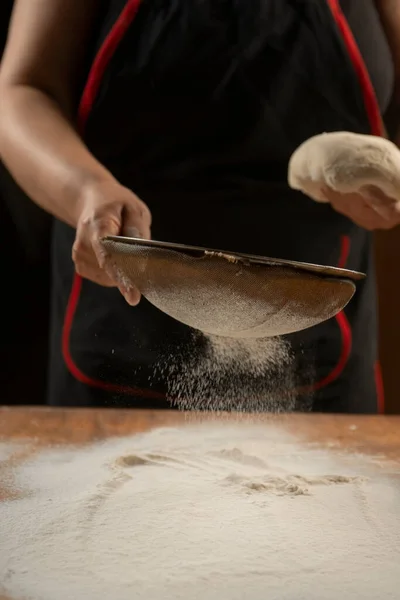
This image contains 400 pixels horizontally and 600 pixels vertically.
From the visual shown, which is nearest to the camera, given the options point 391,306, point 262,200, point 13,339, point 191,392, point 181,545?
point 181,545

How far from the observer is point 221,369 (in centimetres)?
87

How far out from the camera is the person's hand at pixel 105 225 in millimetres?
750

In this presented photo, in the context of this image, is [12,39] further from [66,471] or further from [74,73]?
[66,471]

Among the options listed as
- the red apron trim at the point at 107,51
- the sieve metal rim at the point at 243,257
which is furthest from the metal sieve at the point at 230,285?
the red apron trim at the point at 107,51

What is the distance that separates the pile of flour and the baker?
0.21 m

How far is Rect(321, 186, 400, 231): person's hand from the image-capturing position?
2.86ft

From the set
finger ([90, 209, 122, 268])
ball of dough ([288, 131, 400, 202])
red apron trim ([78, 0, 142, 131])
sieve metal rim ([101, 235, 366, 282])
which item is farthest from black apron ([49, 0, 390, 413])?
sieve metal rim ([101, 235, 366, 282])

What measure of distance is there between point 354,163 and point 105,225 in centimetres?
30

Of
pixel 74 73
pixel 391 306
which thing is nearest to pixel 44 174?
pixel 74 73

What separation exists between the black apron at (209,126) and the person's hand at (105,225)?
20 centimetres

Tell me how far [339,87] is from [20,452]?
65cm

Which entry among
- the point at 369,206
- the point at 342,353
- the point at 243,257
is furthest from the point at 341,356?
the point at 243,257

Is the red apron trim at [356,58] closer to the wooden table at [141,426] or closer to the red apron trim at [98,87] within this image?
the red apron trim at [98,87]

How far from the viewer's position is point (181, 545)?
541mm
